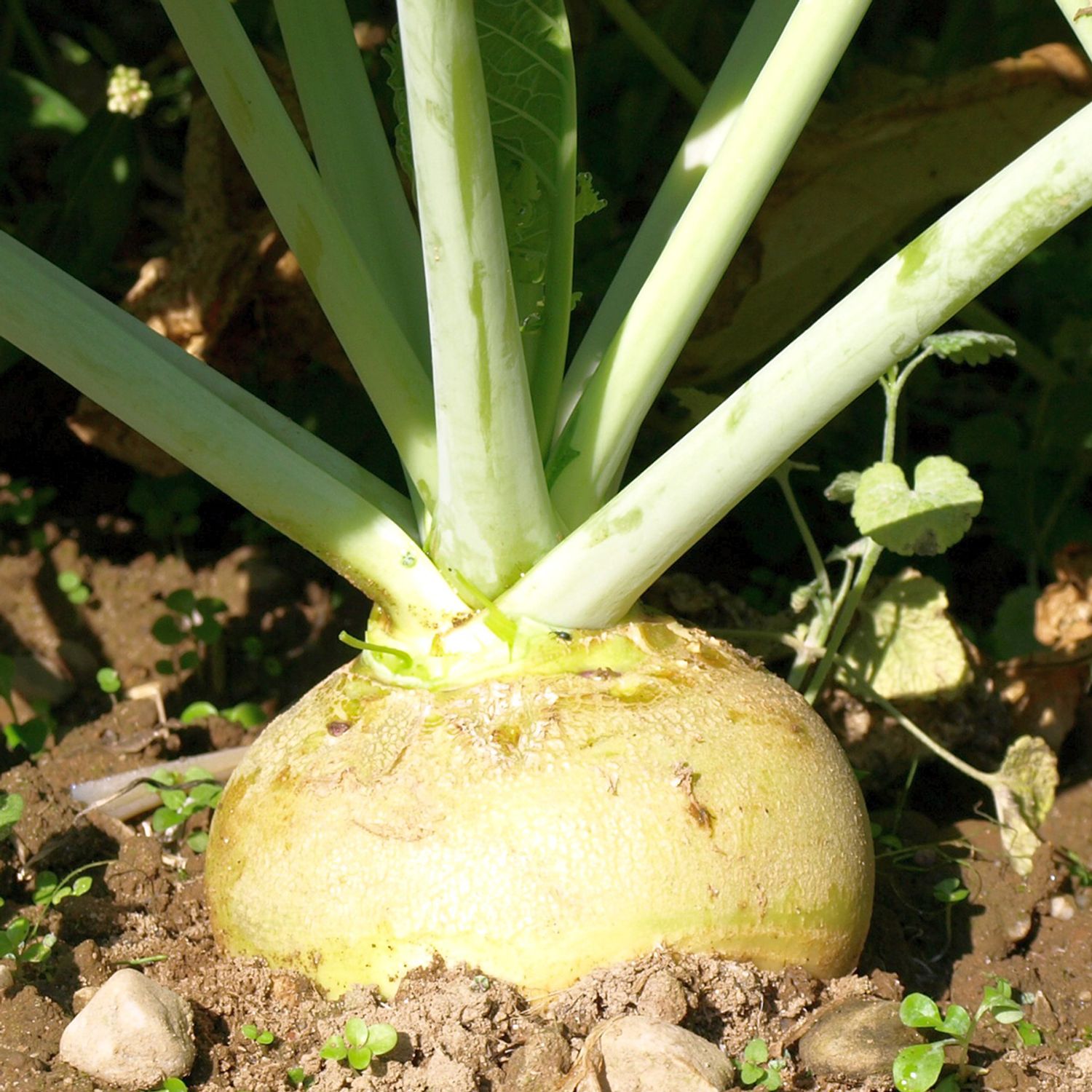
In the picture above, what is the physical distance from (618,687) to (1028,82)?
1.29 m

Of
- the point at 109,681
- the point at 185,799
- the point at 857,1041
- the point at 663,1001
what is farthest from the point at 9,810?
the point at 857,1041

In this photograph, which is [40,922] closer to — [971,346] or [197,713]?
[197,713]

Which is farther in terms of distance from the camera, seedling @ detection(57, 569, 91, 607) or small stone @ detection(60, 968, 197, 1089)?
seedling @ detection(57, 569, 91, 607)

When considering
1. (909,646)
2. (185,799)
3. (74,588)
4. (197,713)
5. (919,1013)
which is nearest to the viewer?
(919,1013)

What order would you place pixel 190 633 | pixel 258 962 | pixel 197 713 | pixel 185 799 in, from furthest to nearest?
pixel 190 633, pixel 197 713, pixel 185 799, pixel 258 962

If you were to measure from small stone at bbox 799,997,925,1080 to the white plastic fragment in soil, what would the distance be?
0.11 m

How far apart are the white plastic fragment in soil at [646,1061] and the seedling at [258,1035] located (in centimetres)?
31

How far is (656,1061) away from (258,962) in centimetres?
45

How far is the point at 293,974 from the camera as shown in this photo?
4.30ft

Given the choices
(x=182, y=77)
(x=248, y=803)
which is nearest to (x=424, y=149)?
(x=248, y=803)

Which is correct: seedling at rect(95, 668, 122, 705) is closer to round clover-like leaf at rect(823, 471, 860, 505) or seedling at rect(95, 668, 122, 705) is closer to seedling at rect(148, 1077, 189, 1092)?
seedling at rect(148, 1077, 189, 1092)

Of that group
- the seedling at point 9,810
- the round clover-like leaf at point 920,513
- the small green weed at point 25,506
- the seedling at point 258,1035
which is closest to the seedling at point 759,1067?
the seedling at point 258,1035

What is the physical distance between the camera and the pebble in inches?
43.9

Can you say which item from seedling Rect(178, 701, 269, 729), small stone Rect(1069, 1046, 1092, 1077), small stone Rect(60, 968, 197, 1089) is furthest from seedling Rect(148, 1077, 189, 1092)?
small stone Rect(1069, 1046, 1092, 1077)
